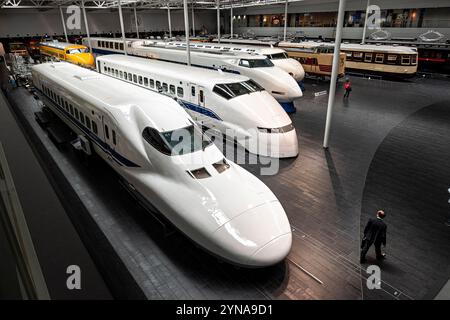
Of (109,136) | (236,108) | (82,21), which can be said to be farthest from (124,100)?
(82,21)

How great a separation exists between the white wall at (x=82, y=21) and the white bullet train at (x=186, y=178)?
121 feet

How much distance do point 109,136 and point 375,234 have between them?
7.16 metres

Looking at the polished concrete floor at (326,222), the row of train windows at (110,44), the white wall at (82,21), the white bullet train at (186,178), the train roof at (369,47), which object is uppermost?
the white wall at (82,21)

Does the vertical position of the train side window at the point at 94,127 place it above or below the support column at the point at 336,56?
below

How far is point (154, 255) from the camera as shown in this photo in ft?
21.6

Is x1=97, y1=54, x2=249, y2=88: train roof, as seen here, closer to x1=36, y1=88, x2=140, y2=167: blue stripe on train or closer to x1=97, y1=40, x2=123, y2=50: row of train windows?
x1=36, y1=88, x2=140, y2=167: blue stripe on train

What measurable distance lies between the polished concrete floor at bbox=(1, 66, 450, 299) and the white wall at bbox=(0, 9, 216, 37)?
31.5 m

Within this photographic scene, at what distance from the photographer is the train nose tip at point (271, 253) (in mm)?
5578

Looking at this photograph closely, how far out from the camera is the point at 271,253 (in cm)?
564

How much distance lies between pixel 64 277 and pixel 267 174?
266 inches

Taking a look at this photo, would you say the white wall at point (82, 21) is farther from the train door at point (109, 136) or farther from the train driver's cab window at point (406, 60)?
the train door at point (109, 136)

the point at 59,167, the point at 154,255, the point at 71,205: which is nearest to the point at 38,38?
the point at 59,167

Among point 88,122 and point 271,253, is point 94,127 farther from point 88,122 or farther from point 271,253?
point 271,253

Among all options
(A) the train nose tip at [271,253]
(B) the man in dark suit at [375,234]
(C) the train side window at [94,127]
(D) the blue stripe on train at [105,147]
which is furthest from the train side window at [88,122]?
(B) the man in dark suit at [375,234]
